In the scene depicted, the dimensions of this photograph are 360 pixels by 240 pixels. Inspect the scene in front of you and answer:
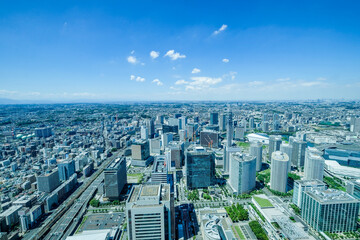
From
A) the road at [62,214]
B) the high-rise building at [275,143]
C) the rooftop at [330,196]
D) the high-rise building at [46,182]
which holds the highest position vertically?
the high-rise building at [275,143]

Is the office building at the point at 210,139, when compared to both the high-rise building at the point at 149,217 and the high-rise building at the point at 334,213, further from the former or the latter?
the high-rise building at the point at 149,217

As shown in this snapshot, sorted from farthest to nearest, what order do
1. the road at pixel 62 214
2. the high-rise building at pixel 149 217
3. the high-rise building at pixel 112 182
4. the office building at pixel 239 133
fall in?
the office building at pixel 239 133 → the high-rise building at pixel 112 182 → the road at pixel 62 214 → the high-rise building at pixel 149 217

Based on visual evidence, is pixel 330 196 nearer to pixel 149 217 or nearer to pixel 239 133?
pixel 149 217

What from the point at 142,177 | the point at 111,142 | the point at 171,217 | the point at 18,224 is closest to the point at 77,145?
the point at 111,142

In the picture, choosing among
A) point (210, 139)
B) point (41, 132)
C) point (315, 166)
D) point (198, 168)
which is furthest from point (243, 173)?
point (41, 132)

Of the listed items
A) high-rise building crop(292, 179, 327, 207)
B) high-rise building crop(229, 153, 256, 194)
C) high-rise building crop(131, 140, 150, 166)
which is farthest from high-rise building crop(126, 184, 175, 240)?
high-rise building crop(131, 140, 150, 166)

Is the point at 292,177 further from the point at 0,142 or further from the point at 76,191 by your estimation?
the point at 0,142

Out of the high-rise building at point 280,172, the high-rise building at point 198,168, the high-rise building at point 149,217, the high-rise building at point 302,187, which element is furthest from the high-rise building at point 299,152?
the high-rise building at point 149,217
